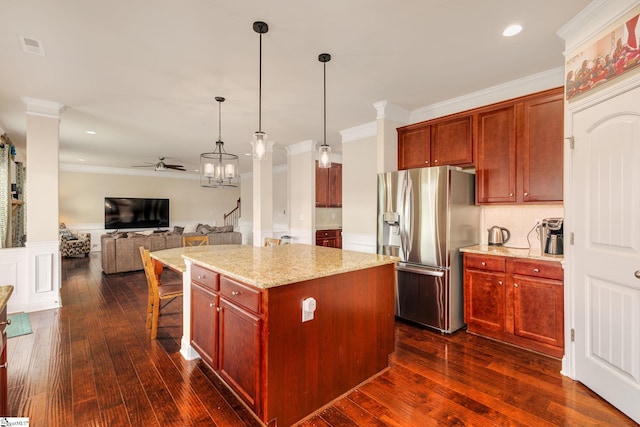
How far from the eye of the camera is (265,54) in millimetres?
2557

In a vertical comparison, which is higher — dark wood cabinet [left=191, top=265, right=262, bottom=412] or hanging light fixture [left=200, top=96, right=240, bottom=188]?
hanging light fixture [left=200, top=96, right=240, bottom=188]

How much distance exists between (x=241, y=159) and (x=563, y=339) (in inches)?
275

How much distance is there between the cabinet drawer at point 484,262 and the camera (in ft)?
9.24

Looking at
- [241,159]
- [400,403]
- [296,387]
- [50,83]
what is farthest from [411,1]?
[241,159]

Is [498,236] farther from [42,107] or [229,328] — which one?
[42,107]

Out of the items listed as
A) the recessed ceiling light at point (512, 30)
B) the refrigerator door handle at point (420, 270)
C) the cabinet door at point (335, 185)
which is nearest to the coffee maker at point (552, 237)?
the refrigerator door handle at point (420, 270)

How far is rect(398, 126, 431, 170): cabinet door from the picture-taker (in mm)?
3691

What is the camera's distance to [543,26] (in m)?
2.18

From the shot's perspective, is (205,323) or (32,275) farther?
(32,275)

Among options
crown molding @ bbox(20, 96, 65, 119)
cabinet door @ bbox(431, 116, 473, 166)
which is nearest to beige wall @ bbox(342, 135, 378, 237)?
cabinet door @ bbox(431, 116, 473, 166)

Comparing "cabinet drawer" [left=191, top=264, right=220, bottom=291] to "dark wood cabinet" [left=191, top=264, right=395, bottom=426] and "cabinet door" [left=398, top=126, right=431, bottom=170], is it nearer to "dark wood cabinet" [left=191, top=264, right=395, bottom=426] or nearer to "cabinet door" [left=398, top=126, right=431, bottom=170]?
"dark wood cabinet" [left=191, top=264, right=395, bottom=426]

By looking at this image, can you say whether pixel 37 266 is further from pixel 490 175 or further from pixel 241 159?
pixel 490 175

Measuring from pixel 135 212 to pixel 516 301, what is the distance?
10.1 meters

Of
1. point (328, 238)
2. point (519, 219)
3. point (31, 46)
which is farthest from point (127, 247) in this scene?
point (519, 219)
